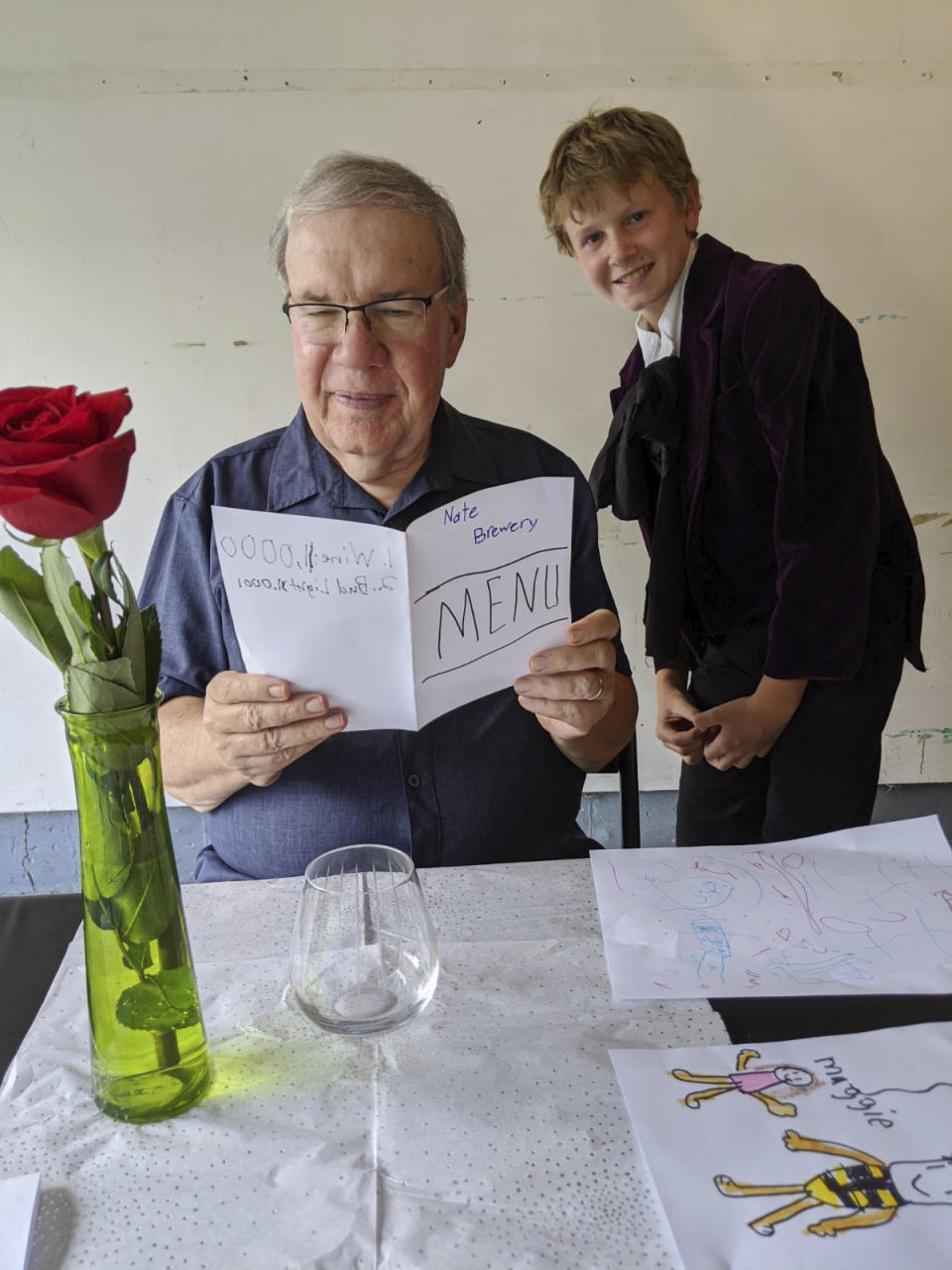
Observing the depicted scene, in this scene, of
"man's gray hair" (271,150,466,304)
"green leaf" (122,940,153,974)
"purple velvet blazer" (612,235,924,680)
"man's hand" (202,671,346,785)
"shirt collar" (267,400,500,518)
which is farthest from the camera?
"purple velvet blazer" (612,235,924,680)

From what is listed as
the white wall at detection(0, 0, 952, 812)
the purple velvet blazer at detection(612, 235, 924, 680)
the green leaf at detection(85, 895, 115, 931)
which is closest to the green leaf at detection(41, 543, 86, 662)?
the green leaf at detection(85, 895, 115, 931)

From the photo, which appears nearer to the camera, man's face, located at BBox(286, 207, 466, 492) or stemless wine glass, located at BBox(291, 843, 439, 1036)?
stemless wine glass, located at BBox(291, 843, 439, 1036)

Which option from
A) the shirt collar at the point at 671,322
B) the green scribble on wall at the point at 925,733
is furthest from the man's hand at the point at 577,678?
the green scribble on wall at the point at 925,733

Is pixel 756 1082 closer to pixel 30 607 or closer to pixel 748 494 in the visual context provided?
pixel 30 607

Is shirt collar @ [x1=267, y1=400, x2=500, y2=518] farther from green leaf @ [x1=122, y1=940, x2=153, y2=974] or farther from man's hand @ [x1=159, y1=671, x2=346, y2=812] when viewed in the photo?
green leaf @ [x1=122, y1=940, x2=153, y2=974]

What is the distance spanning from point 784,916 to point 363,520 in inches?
27.5

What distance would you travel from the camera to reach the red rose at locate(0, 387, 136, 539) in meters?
0.52

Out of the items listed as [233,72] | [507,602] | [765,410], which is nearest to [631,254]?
[765,410]

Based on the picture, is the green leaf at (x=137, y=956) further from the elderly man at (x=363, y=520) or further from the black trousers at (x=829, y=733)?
the black trousers at (x=829, y=733)

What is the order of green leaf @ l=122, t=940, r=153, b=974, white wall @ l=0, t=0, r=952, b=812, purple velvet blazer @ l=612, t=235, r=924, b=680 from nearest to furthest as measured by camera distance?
green leaf @ l=122, t=940, r=153, b=974
purple velvet blazer @ l=612, t=235, r=924, b=680
white wall @ l=0, t=0, r=952, b=812

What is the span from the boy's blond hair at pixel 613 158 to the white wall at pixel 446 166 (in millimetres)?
596

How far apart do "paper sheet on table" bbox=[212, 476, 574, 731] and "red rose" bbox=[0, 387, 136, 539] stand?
26 cm

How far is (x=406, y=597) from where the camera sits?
86cm

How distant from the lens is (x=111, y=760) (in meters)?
0.60
